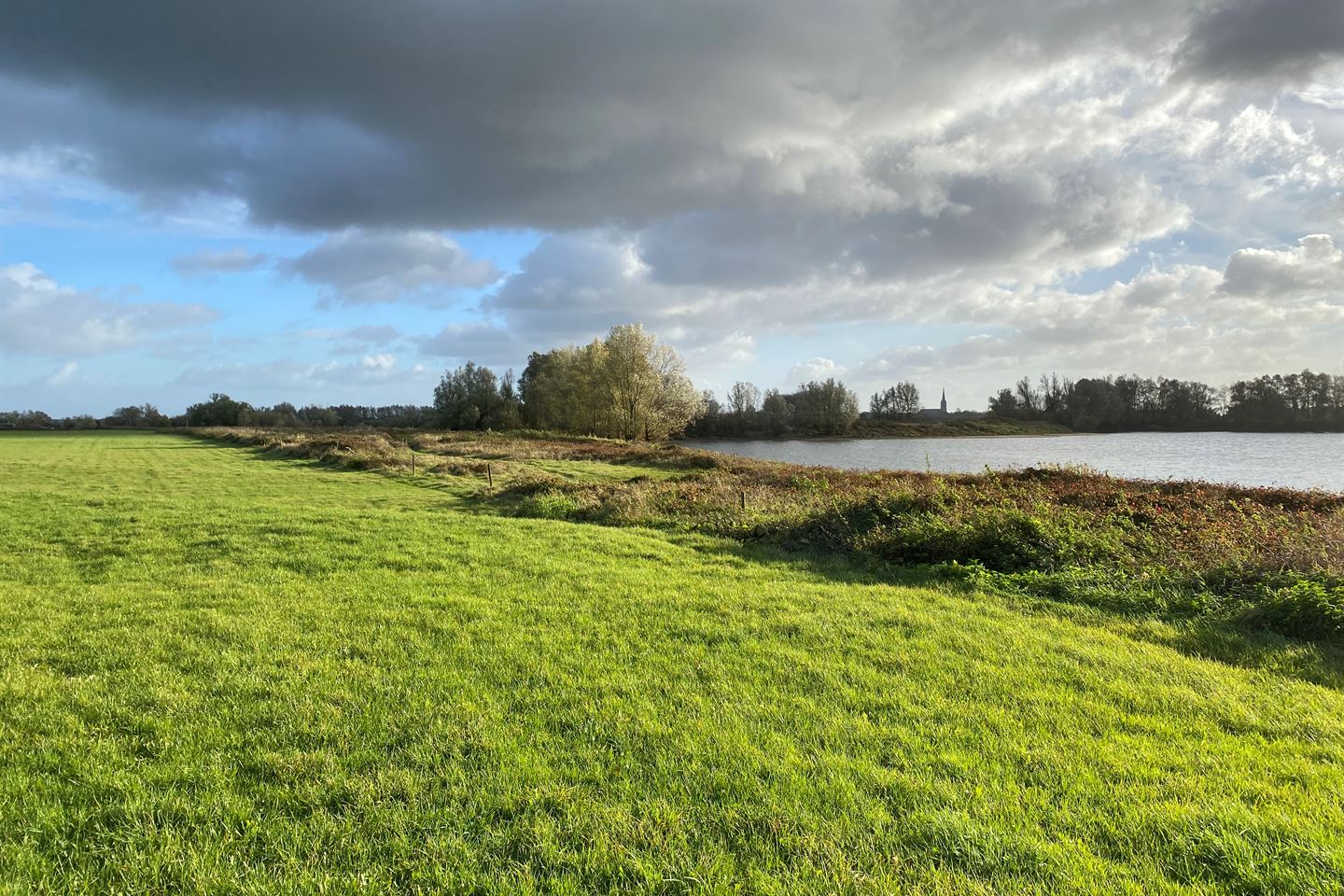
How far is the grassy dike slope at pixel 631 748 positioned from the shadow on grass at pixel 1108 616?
1.13ft

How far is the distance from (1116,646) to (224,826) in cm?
733

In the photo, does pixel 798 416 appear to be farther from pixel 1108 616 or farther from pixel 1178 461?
pixel 1108 616

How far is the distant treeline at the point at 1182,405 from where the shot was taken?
6009 cm

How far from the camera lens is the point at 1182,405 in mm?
73688

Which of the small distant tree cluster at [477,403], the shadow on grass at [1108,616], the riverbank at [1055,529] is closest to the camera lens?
the shadow on grass at [1108,616]

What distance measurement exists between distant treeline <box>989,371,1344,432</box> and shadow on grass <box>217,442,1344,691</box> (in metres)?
74.9

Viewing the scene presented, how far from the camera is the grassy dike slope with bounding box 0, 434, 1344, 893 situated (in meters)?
2.96

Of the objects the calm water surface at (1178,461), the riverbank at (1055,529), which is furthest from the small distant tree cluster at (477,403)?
the riverbank at (1055,529)

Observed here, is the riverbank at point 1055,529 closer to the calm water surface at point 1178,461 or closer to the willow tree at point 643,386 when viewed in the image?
the calm water surface at point 1178,461

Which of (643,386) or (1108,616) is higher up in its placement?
(643,386)

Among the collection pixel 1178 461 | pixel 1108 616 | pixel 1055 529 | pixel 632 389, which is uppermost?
pixel 632 389

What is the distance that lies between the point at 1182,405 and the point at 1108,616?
87267 mm

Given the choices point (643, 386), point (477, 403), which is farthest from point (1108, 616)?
point (477, 403)

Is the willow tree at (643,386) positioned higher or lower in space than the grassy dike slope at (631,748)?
higher
